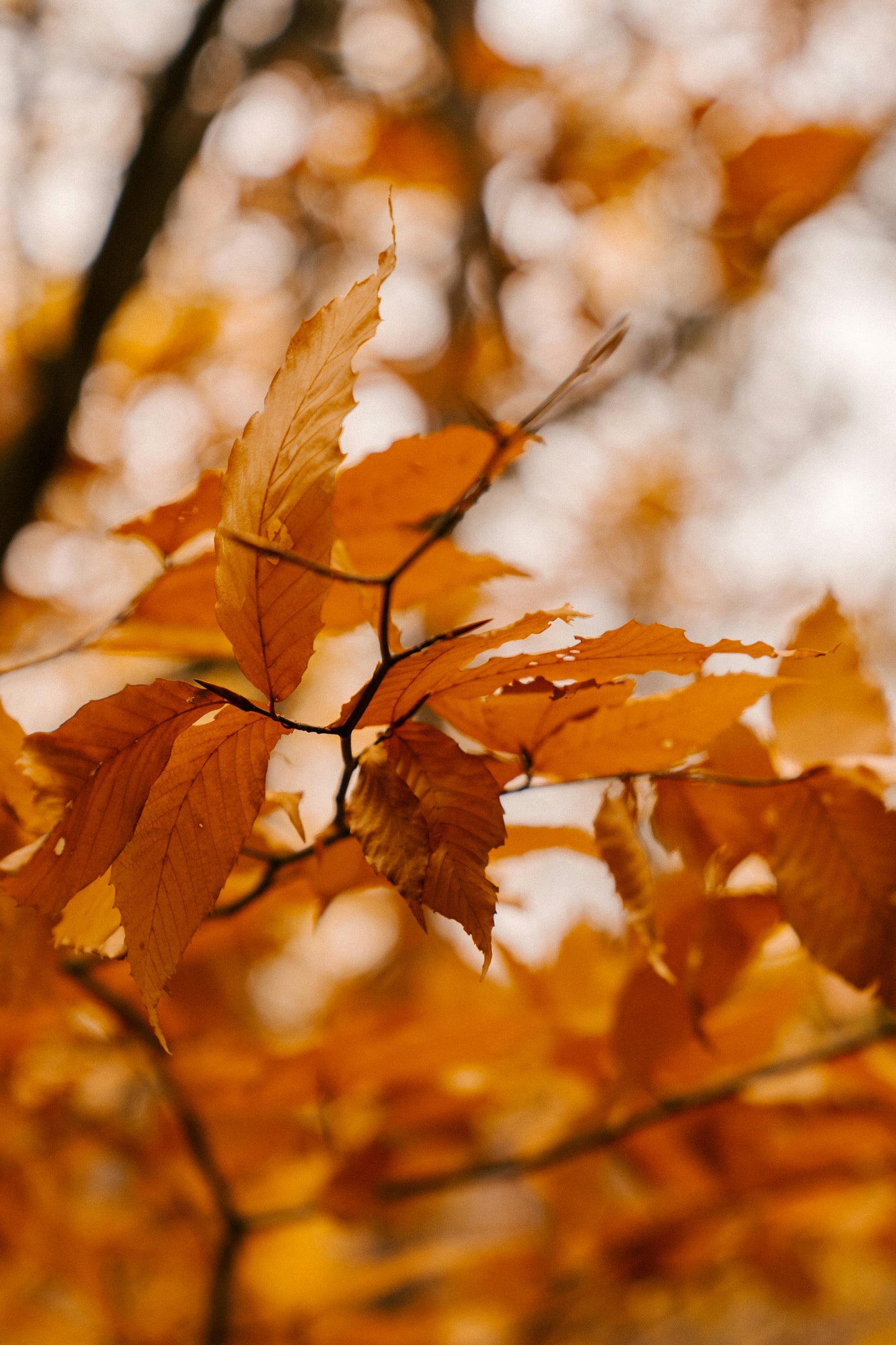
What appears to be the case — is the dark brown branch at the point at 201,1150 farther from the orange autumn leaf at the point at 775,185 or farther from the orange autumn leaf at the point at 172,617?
the orange autumn leaf at the point at 775,185

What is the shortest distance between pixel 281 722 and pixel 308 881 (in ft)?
0.61

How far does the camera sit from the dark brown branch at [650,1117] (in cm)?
61

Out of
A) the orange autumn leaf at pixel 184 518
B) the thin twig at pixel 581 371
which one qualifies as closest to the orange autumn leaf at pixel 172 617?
the orange autumn leaf at pixel 184 518

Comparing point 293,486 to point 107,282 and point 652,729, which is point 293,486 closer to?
point 652,729

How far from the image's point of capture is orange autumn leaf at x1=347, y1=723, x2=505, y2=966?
0.26 metres

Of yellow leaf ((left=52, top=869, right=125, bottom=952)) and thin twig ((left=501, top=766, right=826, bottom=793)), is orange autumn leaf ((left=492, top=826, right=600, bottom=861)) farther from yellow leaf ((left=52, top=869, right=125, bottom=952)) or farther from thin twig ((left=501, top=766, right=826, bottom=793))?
yellow leaf ((left=52, top=869, right=125, bottom=952))

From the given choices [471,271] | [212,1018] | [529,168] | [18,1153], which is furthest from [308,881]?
[529,168]

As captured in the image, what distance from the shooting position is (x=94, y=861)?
268 mm

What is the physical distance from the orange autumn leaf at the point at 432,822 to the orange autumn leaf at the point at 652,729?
65 mm

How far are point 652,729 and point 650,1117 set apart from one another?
16.6 inches

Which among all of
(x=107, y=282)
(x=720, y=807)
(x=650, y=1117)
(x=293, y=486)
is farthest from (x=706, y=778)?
(x=107, y=282)

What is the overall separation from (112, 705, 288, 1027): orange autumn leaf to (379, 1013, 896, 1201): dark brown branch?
0.49 m

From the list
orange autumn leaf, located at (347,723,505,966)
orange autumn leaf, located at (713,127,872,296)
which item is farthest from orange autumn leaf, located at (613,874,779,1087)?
orange autumn leaf, located at (713,127,872,296)

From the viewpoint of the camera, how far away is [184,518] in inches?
16.1
